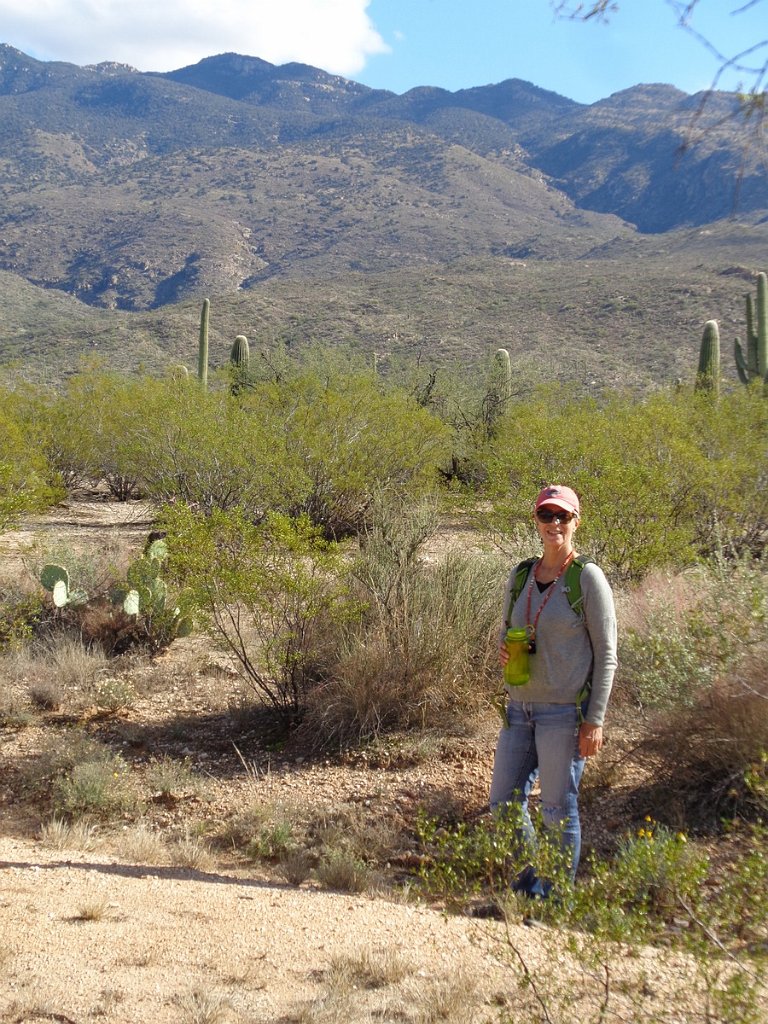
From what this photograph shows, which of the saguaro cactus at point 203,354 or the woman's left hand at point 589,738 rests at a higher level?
the saguaro cactus at point 203,354

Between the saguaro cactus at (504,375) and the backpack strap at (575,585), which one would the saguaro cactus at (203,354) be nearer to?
the saguaro cactus at (504,375)

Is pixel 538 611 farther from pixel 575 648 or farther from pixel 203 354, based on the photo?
pixel 203 354

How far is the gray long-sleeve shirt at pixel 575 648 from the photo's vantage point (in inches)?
147

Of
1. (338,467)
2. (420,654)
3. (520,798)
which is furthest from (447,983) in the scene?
(338,467)

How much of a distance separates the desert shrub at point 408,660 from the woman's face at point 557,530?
249cm

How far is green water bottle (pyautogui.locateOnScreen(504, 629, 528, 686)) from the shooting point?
381cm

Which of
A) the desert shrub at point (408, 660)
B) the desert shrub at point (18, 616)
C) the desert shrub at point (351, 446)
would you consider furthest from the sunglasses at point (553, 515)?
the desert shrub at point (351, 446)

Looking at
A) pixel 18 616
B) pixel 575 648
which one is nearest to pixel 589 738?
pixel 575 648

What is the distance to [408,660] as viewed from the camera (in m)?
6.18

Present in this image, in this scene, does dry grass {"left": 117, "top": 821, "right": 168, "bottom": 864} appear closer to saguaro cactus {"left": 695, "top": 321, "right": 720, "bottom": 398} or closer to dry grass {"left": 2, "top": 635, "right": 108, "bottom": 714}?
dry grass {"left": 2, "top": 635, "right": 108, "bottom": 714}

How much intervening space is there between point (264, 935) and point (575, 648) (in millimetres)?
1688

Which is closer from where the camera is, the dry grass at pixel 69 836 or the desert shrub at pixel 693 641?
the desert shrub at pixel 693 641

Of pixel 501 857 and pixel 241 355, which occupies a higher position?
pixel 241 355

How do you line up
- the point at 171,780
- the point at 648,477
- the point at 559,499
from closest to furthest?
1. the point at 559,499
2. the point at 171,780
3. the point at 648,477
